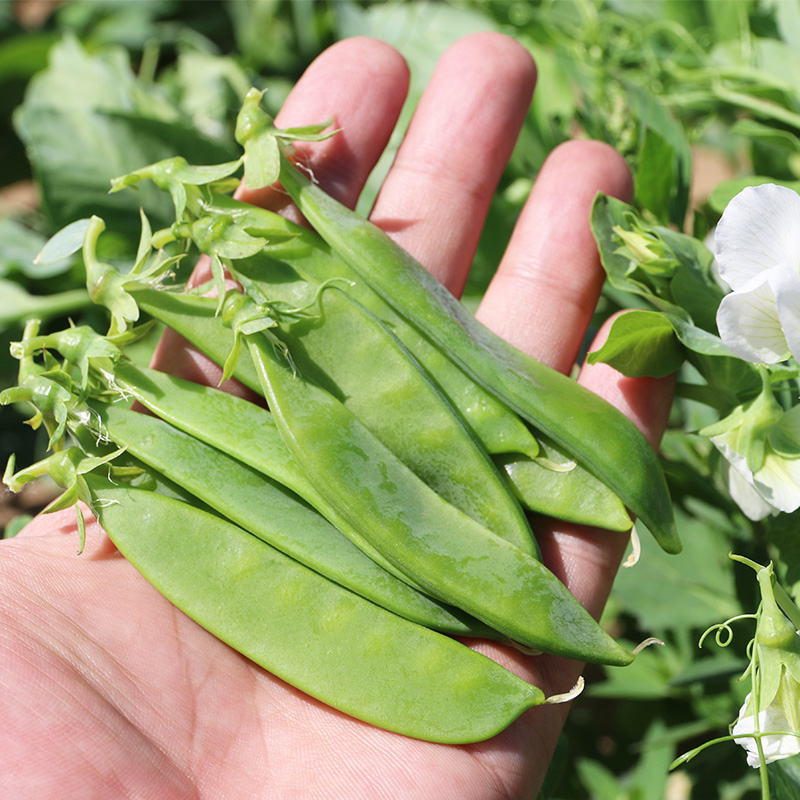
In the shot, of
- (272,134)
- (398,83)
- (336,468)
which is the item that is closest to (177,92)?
(398,83)

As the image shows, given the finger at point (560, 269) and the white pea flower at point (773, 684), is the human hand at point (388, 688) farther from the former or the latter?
the white pea flower at point (773, 684)

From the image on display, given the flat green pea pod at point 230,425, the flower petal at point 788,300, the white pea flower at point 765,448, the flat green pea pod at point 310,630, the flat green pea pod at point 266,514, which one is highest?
the flower petal at point 788,300

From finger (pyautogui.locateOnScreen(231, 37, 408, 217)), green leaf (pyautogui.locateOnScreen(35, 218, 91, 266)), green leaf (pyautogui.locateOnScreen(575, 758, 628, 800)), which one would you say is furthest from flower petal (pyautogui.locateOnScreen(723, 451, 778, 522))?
green leaf (pyautogui.locateOnScreen(35, 218, 91, 266))

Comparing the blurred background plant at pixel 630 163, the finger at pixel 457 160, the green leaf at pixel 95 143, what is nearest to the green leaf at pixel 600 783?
the blurred background plant at pixel 630 163

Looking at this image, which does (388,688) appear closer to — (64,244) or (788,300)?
(788,300)

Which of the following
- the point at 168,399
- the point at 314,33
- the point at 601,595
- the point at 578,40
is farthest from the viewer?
the point at 314,33

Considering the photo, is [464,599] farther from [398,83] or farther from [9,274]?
[9,274]

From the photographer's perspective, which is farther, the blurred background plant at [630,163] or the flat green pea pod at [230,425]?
the blurred background plant at [630,163]

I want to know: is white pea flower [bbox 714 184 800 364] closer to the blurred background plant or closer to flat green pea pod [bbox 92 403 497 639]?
the blurred background plant
